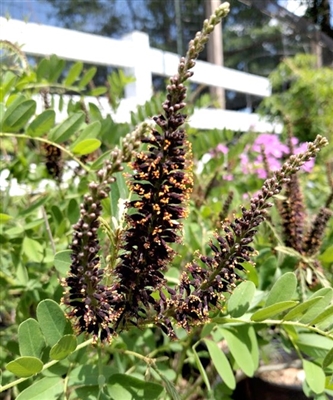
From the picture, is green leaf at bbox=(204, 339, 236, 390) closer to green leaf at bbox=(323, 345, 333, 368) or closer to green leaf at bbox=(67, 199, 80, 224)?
green leaf at bbox=(323, 345, 333, 368)

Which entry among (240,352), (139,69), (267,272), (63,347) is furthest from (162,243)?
(139,69)

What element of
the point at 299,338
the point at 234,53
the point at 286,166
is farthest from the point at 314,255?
the point at 234,53

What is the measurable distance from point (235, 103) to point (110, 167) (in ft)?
18.3

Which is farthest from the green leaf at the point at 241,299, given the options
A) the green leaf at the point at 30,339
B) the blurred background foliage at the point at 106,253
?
the green leaf at the point at 30,339

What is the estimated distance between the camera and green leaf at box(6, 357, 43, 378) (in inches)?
18.0

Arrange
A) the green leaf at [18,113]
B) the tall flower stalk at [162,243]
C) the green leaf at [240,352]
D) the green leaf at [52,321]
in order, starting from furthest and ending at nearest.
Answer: the green leaf at [18,113], the green leaf at [240,352], the green leaf at [52,321], the tall flower stalk at [162,243]

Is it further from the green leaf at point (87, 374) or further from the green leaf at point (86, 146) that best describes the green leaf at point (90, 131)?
the green leaf at point (87, 374)

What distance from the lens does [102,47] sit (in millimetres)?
3336

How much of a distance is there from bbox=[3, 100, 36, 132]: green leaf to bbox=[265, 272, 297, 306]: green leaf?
412 millimetres

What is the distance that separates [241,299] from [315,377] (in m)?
0.14

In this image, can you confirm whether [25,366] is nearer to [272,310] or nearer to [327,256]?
[272,310]

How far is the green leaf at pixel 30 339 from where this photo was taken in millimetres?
503

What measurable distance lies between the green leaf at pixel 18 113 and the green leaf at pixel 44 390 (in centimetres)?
36

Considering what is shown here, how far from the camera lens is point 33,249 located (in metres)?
0.77
